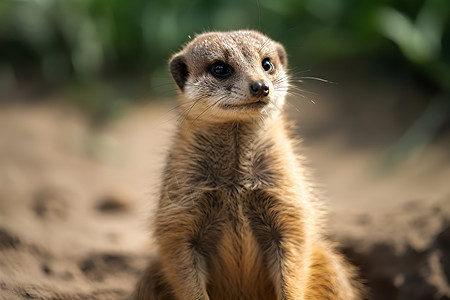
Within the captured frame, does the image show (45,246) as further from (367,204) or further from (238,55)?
(367,204)

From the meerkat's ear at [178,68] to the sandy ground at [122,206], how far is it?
0.35 m

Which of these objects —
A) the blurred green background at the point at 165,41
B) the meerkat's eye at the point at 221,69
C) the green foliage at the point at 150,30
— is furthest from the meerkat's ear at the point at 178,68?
the green foliage at the point at 150,30

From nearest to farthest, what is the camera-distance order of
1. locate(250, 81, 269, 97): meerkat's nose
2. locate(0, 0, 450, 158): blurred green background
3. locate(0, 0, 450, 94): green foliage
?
locate(250, 81, 269, 97): meerkat's nose < locate(0, 0, 450, 158): blurred green background < locate(0, 0, 450, 94): green foliage

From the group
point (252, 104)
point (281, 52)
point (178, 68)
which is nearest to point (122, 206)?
point (178, 68)

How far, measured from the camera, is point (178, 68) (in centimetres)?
251

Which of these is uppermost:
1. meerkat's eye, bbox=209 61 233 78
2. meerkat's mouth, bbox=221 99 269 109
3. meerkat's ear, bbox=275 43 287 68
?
meerkat's ear, bbox=275 43 287 68

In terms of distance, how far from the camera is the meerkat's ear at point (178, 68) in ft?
8.21

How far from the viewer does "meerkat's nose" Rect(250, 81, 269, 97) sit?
214 centimetres

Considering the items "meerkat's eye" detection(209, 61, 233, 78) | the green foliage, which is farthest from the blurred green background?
"meerkat's eye" detection(209, 61, 233, 78)

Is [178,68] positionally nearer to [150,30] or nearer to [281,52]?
[281,52]

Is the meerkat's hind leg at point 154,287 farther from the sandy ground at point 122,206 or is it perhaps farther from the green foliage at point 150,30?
the green foliage at point 150,30

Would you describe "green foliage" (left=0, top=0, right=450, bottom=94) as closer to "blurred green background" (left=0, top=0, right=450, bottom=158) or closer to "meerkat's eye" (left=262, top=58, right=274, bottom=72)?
"blurred green background" (left=0, top=0, right=450, bottom=158)

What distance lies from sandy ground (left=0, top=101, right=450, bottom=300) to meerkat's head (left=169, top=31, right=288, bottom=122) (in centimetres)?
43

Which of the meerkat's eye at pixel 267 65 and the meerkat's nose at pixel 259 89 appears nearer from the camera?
the meerkat's nose at pixel 259 89
